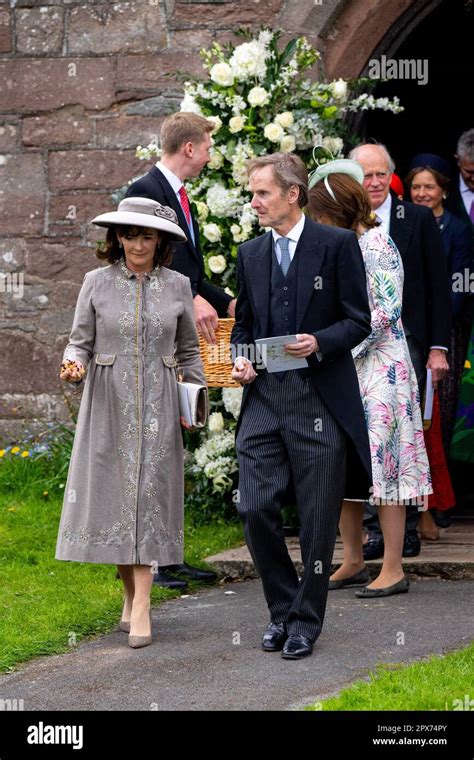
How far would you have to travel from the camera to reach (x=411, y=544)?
7062mm

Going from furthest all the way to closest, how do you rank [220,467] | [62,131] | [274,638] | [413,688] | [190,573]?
1. [62,131]
2. [220,467]
3. [190,573]
4. [274,638]
5. [413,688]

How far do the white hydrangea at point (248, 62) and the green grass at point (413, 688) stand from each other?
373 centimetres

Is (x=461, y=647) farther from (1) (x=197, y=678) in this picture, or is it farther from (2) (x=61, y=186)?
(2) (x=61, y=186)

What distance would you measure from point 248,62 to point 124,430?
279 centimetres

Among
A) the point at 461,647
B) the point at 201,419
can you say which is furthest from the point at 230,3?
the point at 461,647

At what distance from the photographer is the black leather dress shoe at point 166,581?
6.82 meters

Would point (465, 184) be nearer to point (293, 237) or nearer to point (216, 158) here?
point (216, 158)

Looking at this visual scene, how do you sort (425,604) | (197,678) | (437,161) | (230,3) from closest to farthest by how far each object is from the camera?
(197,678) < (425,604) < (437,161) < (230,3)

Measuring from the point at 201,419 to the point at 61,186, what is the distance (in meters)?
3.48

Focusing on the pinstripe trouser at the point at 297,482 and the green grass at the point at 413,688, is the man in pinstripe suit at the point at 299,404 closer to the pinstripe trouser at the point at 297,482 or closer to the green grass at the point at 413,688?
the pinstripe trouser at the point at 297,482

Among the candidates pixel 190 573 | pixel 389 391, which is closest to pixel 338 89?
pixel 389 391

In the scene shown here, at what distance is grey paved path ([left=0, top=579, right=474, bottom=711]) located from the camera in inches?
194

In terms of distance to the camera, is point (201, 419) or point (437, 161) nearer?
point (201, 419)

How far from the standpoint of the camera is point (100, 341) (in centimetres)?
577
